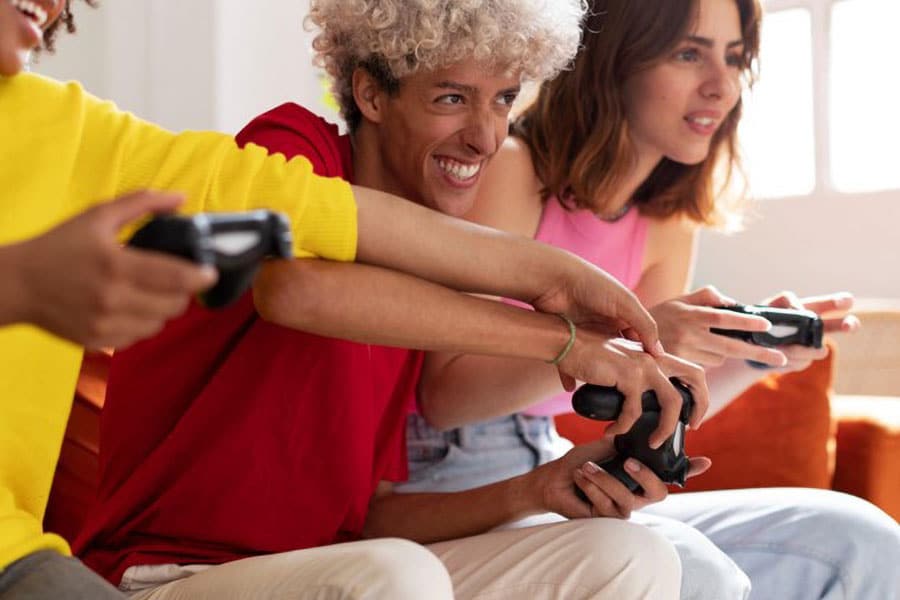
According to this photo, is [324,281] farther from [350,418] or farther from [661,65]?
[661,65]

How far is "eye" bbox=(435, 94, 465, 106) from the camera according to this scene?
1432mm

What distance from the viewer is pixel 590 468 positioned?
1333 mm

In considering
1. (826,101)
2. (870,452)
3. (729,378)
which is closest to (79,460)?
(729,378)

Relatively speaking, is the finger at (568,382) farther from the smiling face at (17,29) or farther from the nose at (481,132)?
the smiling face at (17,29)

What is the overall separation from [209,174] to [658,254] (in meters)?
1.04

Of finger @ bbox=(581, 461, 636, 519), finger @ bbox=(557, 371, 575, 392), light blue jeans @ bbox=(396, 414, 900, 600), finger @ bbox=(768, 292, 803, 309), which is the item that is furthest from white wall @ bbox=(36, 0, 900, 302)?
finger @ bbox=(557, 371, 575, 392)

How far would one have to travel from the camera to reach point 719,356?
1458 millimetres

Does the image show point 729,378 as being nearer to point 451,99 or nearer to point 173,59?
point 451,99

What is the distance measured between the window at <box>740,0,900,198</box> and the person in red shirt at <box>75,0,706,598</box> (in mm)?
1822

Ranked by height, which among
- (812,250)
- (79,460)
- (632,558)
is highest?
(632,558)

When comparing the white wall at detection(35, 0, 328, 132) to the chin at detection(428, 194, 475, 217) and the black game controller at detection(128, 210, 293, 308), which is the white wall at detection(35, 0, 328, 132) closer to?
the chin at detection(428, 194, 475, 217)

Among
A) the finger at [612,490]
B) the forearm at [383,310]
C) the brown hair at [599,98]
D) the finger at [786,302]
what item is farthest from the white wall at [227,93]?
the forearm at [383,310]

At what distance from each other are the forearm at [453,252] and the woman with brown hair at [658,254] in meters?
0.27

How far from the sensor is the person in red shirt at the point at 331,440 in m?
1.09
